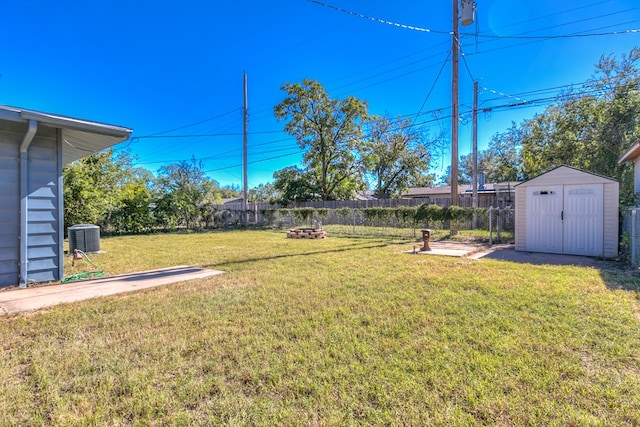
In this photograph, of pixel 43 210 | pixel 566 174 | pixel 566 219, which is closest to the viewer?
pixel 43 210

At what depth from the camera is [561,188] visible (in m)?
7.55

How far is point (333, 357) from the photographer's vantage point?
8.02 ft

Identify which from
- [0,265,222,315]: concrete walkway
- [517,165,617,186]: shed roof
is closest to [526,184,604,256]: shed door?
[517,165,617,186]: shed roof

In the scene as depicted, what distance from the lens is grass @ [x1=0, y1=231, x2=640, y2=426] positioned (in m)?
1.81

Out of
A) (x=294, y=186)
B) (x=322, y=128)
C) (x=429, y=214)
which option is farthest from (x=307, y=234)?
(x=322, y=128)

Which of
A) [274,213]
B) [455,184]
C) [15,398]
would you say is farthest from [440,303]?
[274,213]

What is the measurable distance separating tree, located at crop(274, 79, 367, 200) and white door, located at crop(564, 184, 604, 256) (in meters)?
17.8

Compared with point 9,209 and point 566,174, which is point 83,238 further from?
point 566,174

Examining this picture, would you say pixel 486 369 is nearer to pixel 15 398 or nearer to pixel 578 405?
pixel 578 405

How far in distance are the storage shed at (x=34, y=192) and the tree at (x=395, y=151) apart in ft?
72.3

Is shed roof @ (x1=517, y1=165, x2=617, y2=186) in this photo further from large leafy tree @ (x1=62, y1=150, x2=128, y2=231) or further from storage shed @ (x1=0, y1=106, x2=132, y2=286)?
large leafy tree @ (x1=62, y1=150, x2=128, y2=231)

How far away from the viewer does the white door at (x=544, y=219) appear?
7660 mm

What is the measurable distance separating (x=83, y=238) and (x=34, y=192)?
447 centimetres

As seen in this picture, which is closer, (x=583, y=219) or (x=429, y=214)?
(x=583, y=219)
